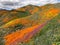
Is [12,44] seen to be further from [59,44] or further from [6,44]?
A: [59,44]

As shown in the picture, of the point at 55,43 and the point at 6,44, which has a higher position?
the point at 55,43

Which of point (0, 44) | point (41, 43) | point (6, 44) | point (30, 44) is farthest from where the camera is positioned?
point (6, 44)

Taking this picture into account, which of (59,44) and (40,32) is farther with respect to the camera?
(40,32)

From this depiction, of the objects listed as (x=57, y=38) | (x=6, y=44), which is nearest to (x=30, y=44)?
(x=57, y=38)

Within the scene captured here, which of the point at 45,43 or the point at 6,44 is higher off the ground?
the point at 45,43

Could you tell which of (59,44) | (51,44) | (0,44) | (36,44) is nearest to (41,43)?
(36,44)

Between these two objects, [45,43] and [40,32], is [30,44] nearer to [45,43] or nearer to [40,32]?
[45,43]

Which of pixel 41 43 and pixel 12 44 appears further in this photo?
pixel 12 44

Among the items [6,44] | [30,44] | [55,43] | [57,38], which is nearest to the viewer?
[55,43]

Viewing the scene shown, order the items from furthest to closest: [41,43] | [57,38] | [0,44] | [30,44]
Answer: [0,44]
[30,44]
[41,43]
[57,38]

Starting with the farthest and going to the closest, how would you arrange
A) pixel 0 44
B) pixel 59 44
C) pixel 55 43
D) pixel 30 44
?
1. pixel 0 44
2. pixel 30 44
3. pixel 55 43
4. pixel 59 44
